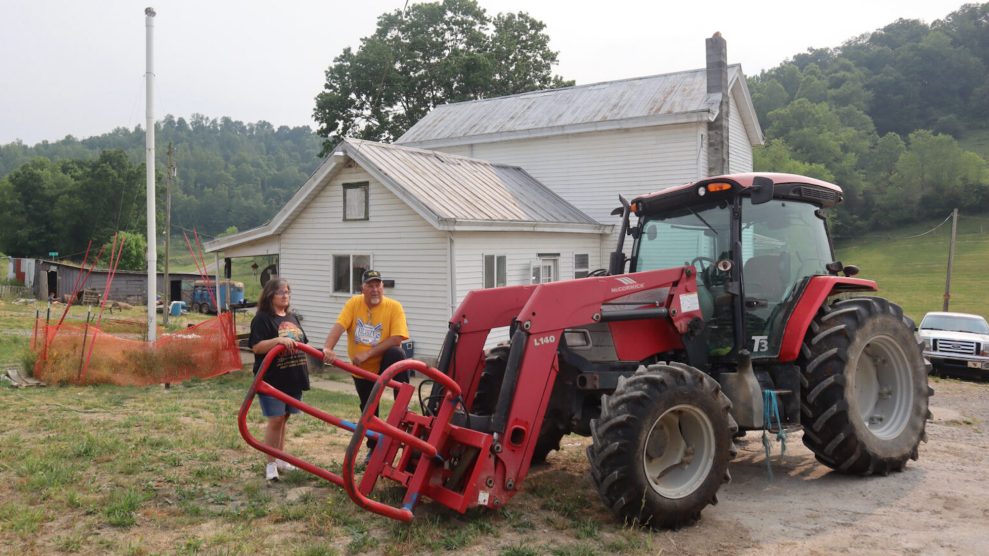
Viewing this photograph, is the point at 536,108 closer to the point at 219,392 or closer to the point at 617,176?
the point at 617,176

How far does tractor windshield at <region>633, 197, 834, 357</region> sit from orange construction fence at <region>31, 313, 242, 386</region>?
9078mm

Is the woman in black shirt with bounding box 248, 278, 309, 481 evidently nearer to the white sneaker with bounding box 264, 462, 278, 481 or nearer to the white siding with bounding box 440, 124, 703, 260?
the white sneaker with bounding box 264, 462, 278, 481

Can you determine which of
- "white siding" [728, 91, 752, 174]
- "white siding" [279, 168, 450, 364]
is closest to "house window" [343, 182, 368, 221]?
"white siding" [279, 168, 450, 364]

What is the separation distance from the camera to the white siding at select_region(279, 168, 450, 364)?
15.0 m

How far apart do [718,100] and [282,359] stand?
15615mm

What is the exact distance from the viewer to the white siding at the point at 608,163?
18734 mm

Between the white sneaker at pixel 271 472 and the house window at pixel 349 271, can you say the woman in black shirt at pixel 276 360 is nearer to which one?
the white sneaker at pixel 271 472

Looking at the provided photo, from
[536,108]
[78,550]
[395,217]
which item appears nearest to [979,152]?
[536,108]

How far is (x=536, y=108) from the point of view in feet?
74.2

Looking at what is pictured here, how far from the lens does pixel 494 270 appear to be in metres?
15.7

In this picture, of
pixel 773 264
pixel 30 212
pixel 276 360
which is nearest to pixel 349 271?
pixel 276 360

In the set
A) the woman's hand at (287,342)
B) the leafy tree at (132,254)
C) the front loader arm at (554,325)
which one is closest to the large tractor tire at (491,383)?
the front loader arm at (554,325)

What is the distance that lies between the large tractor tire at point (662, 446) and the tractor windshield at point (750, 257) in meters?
1.07

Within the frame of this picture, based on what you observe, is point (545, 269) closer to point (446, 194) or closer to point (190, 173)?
point (446, 194)
